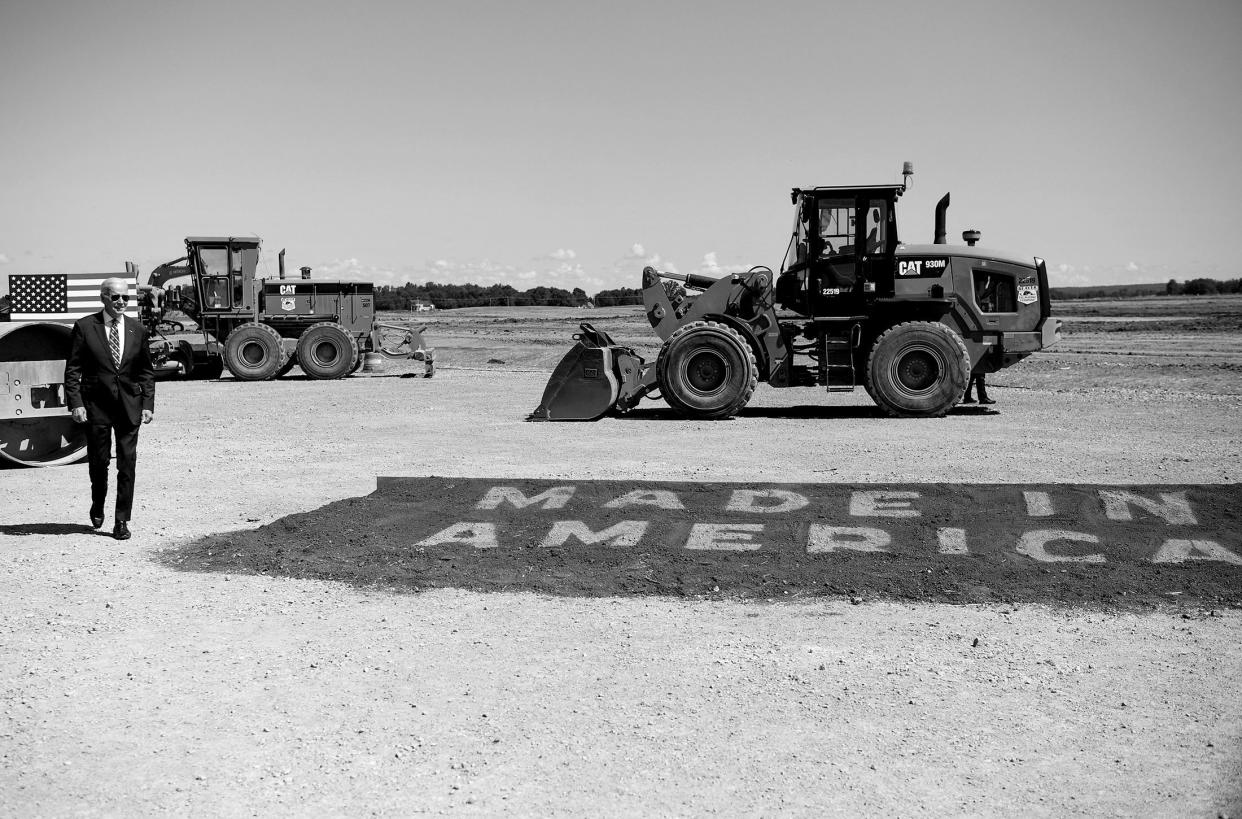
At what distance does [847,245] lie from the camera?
52.2 feet

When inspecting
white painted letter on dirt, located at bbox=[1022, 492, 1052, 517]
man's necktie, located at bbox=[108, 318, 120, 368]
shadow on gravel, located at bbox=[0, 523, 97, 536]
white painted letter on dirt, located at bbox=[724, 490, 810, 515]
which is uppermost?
man's necktie, located at bbox=[108, 318, 120, 368]

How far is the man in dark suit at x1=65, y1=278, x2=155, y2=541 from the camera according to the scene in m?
8.32

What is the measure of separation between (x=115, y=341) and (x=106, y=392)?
40 centimetres

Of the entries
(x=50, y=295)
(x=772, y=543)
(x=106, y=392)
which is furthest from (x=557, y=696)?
(x=50, y=295)

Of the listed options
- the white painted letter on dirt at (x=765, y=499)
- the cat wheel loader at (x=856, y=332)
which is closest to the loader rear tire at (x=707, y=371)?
the cat wheel loader at (x=856, y=332)

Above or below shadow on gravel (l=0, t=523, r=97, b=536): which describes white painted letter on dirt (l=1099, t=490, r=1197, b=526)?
above

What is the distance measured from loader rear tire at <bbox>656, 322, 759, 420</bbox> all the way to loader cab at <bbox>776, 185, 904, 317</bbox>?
4.63ft

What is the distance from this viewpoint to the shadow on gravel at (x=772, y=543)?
696cm

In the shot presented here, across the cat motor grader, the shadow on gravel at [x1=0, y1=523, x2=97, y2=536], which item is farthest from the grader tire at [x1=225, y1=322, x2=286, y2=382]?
the shadow on gravel at [x1=0, y1=523, x2=97, y2=536]

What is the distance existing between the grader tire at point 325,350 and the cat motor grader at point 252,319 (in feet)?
0.07

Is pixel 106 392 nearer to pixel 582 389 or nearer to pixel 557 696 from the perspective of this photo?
pixel 557 696

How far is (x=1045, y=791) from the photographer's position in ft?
13.7

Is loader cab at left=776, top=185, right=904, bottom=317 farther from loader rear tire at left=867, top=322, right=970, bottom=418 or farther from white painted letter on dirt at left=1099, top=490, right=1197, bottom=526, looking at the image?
white painted letter on dirt at left=1099, top=490, right=1197, bottom=526

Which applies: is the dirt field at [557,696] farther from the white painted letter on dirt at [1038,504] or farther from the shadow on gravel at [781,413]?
→ the shadow on gravel at [781,413]
